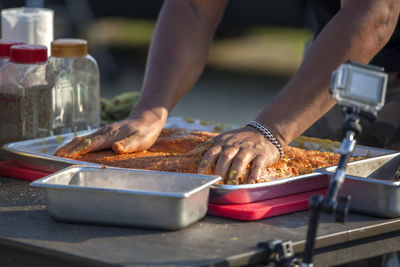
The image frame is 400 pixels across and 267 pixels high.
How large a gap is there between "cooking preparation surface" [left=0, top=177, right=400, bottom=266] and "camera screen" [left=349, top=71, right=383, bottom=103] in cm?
29

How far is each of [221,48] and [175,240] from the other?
7.83 meters

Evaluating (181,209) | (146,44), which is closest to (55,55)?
(181,209)

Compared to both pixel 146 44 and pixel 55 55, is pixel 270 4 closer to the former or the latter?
pixel 146 44

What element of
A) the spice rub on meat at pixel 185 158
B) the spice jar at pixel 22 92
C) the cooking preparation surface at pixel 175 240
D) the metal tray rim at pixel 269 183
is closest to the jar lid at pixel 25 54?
the spice jar at pixel 22 92

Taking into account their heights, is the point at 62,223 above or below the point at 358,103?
below

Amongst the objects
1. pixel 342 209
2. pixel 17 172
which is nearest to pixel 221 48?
pixel 17 172

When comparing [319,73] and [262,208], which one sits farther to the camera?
[319,73]

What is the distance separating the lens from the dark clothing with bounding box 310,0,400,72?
1.95m

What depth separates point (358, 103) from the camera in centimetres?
113

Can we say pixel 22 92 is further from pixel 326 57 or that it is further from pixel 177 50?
pixel 326 57

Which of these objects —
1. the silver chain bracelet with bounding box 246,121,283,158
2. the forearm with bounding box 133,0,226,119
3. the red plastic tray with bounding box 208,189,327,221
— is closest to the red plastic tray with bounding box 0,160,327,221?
the red plastic tray with bounding box 208,189,327,221

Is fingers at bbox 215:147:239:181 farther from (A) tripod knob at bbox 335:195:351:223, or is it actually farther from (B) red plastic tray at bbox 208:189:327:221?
(A) tripod knob at bbox 335:195:351:223

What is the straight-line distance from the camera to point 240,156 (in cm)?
143

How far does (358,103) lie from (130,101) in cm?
130
